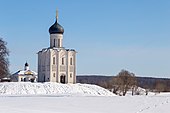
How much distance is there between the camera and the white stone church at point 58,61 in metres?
59.2

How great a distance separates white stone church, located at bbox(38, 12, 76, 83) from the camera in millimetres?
59156

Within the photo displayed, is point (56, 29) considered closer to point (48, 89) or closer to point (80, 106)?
point (48, 89)

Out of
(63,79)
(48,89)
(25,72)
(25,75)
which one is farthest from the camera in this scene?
(25,72)

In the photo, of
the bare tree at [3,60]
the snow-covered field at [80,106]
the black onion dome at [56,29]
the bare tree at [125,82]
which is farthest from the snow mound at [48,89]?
the snow-covered field at [80,106]

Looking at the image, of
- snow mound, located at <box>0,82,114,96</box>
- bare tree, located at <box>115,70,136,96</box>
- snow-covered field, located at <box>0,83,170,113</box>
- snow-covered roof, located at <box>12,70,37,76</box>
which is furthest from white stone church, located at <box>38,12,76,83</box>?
snow-covered field, located at <box>0,83,170,113</box>

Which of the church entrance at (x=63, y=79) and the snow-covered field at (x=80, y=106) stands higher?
the church entrance at (x=63, y=79)

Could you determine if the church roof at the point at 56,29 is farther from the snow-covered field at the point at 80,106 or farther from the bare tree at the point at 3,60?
the snow-covered field at the point at 80,106

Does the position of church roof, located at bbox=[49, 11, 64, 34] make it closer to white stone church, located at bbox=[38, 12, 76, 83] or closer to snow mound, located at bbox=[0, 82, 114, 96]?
white stone church, located at bbox=[38, 12, 76, 83]

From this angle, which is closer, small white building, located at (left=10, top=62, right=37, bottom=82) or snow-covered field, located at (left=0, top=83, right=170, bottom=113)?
snow-covered field, located at (left=0, top=83, right=170, bottom=113)

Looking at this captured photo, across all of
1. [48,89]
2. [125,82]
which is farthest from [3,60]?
[125,82]

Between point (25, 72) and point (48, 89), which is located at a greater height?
point (25, 72)

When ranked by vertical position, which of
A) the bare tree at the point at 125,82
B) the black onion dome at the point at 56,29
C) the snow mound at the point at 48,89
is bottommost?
the snow mound at the point at 48,89

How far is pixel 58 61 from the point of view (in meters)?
59.2

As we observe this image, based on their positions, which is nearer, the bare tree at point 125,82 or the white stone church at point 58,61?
the white stone church at point 58,61
